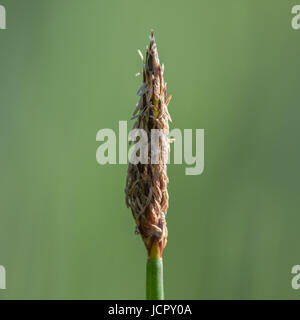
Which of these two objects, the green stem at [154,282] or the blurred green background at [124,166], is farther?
the blurred green background at [124,166]

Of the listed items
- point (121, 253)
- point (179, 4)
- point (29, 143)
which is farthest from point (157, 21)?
point (121, 253)

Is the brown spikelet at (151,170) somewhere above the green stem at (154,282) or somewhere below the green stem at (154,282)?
above

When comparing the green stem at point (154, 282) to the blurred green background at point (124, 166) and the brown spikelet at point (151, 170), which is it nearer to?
the brown spikelet at point (151, 170)

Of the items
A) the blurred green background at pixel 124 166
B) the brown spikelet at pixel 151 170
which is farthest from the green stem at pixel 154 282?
the blurred green background at pixel 124 166

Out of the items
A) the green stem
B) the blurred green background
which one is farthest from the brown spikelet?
the blurred green background

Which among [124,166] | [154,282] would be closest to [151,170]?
→ [154,282]
